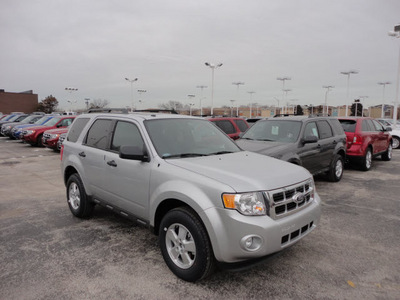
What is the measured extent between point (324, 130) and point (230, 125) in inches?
136

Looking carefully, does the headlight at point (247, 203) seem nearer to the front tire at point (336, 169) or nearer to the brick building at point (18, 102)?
the front tire at point (336, 169)

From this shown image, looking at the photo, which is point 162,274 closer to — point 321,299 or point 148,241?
point 148,241

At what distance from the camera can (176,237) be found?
126 inches

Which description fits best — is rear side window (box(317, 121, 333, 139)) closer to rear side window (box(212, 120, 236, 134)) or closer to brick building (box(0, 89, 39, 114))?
rear side window (box(212, 120, 236, 134))

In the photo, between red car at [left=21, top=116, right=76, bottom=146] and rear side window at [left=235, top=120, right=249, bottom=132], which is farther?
red car at [left=21, top=116, right=76, bottom=146]

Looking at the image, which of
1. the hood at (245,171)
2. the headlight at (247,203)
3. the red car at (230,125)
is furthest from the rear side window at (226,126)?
the headlight at (247,203)

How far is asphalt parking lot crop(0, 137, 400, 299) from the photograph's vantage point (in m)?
2.98

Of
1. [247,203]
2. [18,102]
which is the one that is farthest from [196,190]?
[18,102]

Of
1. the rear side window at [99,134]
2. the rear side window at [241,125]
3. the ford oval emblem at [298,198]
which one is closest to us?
the ford oval emblem at [298,198]

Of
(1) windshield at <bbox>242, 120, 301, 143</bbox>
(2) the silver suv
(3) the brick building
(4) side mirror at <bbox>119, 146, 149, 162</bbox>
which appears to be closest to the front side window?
(2) the silver suv

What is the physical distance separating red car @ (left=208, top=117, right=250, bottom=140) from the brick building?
81.4 m

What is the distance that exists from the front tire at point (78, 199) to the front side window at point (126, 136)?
1.13m

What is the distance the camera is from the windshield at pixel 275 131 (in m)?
6.96

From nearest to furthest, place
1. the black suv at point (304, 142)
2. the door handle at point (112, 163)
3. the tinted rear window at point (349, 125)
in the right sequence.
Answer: the door handle at point (112, 163), the black suv at point (304, 142), the tinted rear window at point (349, 125)
